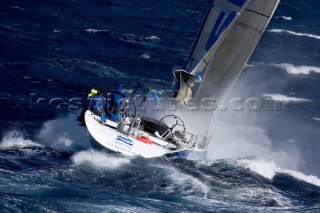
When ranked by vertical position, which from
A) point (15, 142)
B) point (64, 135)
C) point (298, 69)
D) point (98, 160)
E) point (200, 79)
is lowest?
point (15, 142)

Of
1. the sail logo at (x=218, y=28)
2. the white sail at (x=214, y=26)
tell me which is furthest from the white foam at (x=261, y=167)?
the sail logo at (x=218, y=28)

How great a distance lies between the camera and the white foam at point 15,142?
33906mm

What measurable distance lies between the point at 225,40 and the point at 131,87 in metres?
11.7

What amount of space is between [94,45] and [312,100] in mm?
17422

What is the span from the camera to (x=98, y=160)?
32.5 metres

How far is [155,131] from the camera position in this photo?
115ft

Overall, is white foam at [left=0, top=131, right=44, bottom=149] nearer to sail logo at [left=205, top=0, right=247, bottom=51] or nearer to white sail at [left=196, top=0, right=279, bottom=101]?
white sail at [left=196, top=0, right=279, bottom=101]

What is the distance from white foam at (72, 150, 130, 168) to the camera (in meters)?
32.3

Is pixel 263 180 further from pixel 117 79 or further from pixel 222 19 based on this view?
pixel 117 79

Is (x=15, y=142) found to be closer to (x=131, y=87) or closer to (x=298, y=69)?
(x=131, y=87)

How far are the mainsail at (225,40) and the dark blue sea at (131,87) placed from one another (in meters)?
4.48

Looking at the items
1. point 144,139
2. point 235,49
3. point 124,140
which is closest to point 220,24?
point 235,49

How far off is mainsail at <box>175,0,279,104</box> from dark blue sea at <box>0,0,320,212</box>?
4.48 m

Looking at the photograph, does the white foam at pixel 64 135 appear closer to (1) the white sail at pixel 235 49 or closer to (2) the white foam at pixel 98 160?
(2) the white foam at pixel 98 160
